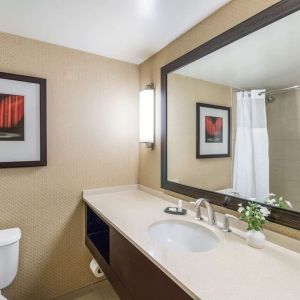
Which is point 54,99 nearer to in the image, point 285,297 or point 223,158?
point 223,158

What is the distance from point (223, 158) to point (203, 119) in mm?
328

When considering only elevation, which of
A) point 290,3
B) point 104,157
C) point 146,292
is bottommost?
point 146,292

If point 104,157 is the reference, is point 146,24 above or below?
above

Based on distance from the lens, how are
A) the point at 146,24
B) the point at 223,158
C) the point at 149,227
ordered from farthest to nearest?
the point at 146,24 → the point at 223,158 → the point at 149,227

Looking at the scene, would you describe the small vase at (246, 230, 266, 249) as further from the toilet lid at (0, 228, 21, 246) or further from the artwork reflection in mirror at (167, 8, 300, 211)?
the toilet lid at (0, 228, 21, 246)

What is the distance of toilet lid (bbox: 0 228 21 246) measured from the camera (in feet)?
4.54

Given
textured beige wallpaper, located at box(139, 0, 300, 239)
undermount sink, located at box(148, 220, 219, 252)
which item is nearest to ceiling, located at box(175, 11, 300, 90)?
textured beige wallpaper, located at box(139, 0, 300, 239)

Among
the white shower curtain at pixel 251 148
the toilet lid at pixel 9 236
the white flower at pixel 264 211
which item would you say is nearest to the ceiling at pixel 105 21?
the white shower curtain at pixel 251 148

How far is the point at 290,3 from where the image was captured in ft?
3.13

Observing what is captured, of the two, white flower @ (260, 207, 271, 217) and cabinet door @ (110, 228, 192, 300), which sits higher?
white flower @ (260, 207, 271, 217)

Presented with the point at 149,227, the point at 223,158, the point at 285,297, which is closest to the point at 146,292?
the point at 149,227

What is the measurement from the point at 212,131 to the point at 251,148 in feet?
1.03

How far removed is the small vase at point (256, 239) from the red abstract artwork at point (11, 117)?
1.66 meters

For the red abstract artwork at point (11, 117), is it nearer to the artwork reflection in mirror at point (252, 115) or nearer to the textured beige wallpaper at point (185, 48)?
the textured beige wallpaper at point (185, 48)
